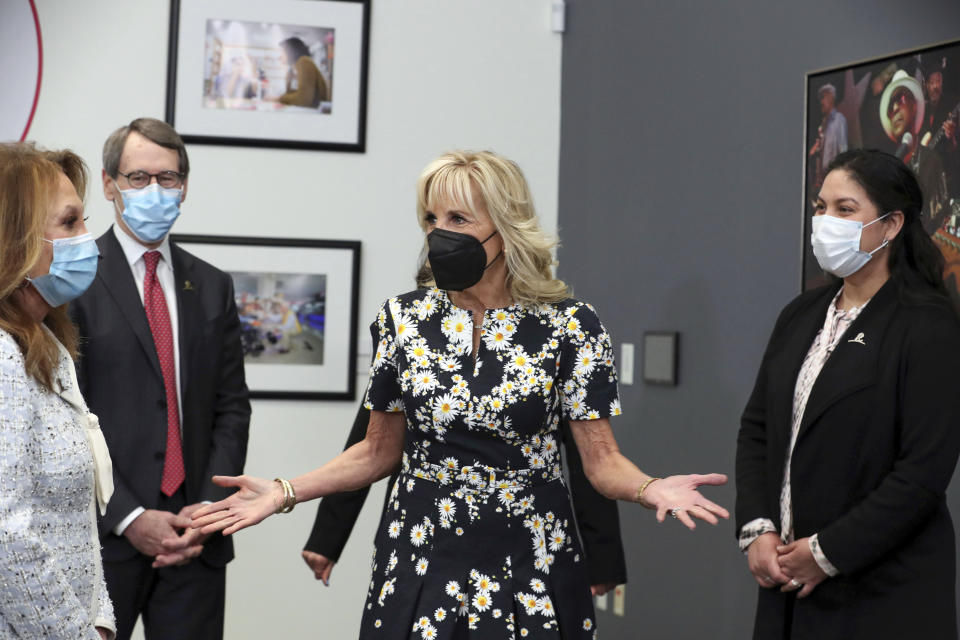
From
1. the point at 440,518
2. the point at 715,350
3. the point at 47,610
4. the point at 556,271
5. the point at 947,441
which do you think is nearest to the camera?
the point at 47,610

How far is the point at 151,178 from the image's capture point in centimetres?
271

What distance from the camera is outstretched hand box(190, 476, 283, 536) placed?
2.14m

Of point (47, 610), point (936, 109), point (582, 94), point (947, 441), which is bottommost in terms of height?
point (47, 610)

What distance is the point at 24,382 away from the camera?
1.68 meters

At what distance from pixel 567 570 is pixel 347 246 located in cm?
235

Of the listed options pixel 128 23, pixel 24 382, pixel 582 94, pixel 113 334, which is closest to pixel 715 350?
pixel 582 94

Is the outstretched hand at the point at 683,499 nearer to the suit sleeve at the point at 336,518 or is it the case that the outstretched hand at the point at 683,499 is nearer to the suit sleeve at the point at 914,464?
the suit sleeve at the point at 914,464

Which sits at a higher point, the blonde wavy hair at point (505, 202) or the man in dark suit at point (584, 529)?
the blonde wavy hair at point (505, 202)

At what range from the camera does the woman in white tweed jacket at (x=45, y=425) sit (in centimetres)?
164

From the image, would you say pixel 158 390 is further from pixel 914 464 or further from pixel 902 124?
pixel 902 124

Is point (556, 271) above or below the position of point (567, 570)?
above

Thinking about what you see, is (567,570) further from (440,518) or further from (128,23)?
(128,23)

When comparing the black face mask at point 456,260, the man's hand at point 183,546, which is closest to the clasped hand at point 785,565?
the black face mask at point 456,260

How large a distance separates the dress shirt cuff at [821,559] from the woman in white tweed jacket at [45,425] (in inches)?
56.6
